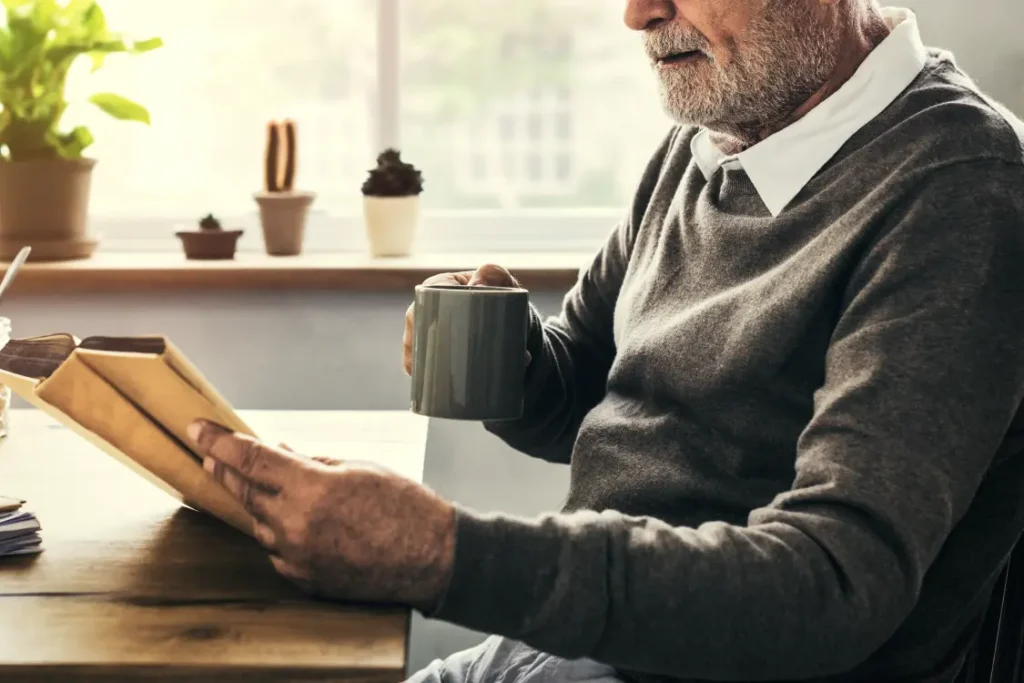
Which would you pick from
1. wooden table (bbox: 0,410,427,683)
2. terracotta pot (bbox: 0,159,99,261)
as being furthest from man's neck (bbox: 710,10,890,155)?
terracotta pot (bbox: 0,159,99,261)

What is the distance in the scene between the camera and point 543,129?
204 centimetres

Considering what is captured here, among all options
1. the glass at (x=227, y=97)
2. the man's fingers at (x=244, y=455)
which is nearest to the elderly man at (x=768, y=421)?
the man's fingers at (x=244, y=455)

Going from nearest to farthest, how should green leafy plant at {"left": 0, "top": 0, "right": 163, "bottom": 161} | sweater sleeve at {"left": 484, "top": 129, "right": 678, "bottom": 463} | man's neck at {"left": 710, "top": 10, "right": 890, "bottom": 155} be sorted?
man's neck at {"left": 710, "top": 10, "right": 890, "bottom": 155} < sweater sleeve at {"left": 484, "top": 129, "right": 678, "bottom": 463} < green leafy plant at {"left": 0, "top": 0, "right": 163, "bottom": 161}

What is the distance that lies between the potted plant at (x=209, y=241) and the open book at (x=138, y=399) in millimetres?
1068

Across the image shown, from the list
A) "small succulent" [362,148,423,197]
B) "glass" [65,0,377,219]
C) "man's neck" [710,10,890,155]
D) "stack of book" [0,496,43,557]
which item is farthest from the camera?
"glass" [65,0,377,219]

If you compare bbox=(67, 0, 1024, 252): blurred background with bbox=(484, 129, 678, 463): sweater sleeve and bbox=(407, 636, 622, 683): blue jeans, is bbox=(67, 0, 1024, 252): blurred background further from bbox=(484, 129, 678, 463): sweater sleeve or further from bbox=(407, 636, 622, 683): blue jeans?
bbox=(407, 636, 622, 683): blue jeans

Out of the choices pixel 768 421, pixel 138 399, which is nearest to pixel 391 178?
pixel 768 421

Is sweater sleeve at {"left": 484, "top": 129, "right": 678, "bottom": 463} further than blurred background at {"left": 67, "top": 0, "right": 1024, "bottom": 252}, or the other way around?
blurred background at {"left": 67, "top": 0, "right": 1024, "bottom": 252}

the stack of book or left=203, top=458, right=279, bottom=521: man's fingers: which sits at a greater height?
left=203, top=458, right=279, bottom=521: man's fingers

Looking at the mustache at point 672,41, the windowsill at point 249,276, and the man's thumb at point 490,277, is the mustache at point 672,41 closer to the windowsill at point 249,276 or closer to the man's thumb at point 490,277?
the man's thumb at point 490,277

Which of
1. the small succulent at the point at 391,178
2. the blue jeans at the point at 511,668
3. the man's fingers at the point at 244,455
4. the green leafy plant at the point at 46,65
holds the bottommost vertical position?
the blue jeans at the point at 511,668

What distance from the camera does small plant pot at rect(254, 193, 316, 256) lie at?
6.23 feet

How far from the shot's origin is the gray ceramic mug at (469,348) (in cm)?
97

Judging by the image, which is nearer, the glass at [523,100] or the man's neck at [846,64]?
the man's neck at [846,64]
